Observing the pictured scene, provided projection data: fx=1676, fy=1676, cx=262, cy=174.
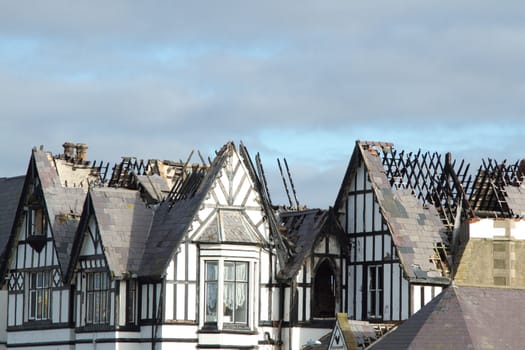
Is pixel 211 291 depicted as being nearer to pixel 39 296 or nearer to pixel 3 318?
pixel 39 296

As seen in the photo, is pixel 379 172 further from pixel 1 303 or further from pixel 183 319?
pixel 1 303

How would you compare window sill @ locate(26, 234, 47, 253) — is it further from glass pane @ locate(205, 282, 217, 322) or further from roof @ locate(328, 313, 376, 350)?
roof @ locate(328, 313, 376, 350)

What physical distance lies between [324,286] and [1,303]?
13138 millimetres

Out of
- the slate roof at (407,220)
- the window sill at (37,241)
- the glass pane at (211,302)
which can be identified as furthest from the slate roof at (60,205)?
the slate roof at (407,220)

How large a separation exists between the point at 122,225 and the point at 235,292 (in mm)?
4662

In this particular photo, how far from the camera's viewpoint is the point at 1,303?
2507 inches

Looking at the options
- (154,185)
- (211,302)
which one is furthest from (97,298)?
(154,185)

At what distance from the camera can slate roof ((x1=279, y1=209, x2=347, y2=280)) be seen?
187 ft

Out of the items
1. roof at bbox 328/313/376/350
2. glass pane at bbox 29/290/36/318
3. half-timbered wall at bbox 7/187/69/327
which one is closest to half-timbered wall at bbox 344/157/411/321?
roof at bbox 328/313/376/350

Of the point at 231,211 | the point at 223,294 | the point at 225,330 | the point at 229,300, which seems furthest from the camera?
the point at 231,211

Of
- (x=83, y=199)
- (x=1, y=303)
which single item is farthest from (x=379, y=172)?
(x=1, y=303)

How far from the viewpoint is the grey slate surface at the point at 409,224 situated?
181 feet

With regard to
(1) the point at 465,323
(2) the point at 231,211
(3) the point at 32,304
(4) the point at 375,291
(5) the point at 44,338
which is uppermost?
(2) the point at 231,211

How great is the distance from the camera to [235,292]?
55.8 metres
